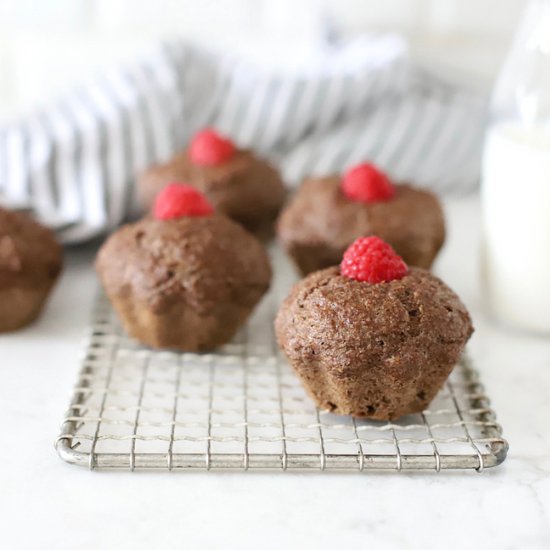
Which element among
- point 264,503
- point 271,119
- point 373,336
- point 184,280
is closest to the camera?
point 264,503

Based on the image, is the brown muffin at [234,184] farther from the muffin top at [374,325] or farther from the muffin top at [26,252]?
the muffin top at [374,325]

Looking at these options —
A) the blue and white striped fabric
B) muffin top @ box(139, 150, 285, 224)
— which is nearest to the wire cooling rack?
muffin top @ box(139, 150, 285, 224)

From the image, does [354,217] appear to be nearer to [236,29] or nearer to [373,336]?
[373,336]

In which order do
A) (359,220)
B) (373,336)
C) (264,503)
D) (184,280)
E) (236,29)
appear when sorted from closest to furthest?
(264,503) → (373,336) → (184,280) → (359,220) → (236,29)

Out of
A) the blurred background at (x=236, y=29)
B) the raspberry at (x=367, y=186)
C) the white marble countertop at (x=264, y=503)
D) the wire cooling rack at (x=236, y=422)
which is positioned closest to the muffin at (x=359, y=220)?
the raspberry at (x=367, y=186)

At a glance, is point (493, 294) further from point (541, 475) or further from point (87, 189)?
point (87, 189)

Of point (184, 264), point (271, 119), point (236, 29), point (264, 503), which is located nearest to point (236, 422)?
point (264, 503)

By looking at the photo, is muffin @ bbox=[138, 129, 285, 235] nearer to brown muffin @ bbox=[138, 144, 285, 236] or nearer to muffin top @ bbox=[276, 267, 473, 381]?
brown muffin @ bbox=[138, 144, 285, 236]
